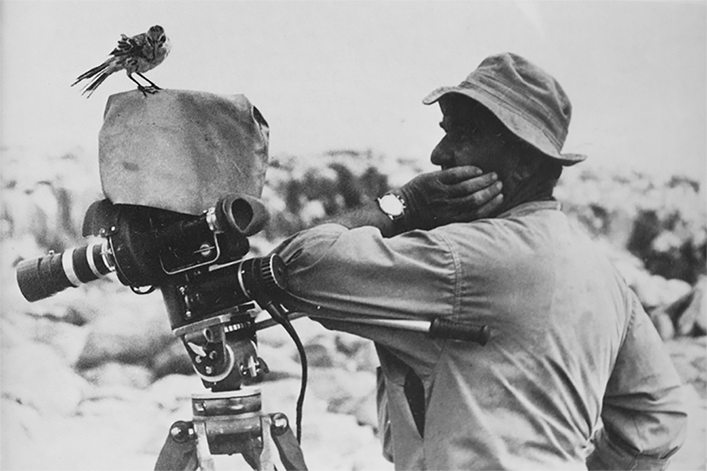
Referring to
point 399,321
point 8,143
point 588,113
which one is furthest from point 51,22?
point 588,113

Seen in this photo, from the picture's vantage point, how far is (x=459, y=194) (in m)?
1.24

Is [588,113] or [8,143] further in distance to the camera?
[588,113]

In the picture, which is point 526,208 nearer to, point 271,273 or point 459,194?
point 459,194

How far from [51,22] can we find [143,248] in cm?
49

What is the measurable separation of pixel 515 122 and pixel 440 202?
0.53 feet

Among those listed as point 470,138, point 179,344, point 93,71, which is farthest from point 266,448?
point 93,71

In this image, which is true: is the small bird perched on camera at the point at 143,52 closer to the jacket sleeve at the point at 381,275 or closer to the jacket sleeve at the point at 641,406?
the jacket sleeve at the point at 381,275

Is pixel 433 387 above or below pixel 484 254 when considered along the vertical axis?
below

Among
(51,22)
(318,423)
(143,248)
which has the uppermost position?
(51,22)

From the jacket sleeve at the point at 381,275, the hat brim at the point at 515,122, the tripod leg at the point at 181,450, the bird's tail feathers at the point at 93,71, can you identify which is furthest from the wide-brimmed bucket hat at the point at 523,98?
the tripod leg at the point at 181,450

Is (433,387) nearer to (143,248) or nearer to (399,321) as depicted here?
(399,321)

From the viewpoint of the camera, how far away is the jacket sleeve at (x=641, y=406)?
134 cm

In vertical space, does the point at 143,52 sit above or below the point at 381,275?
above

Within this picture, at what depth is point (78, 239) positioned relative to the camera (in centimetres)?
143
